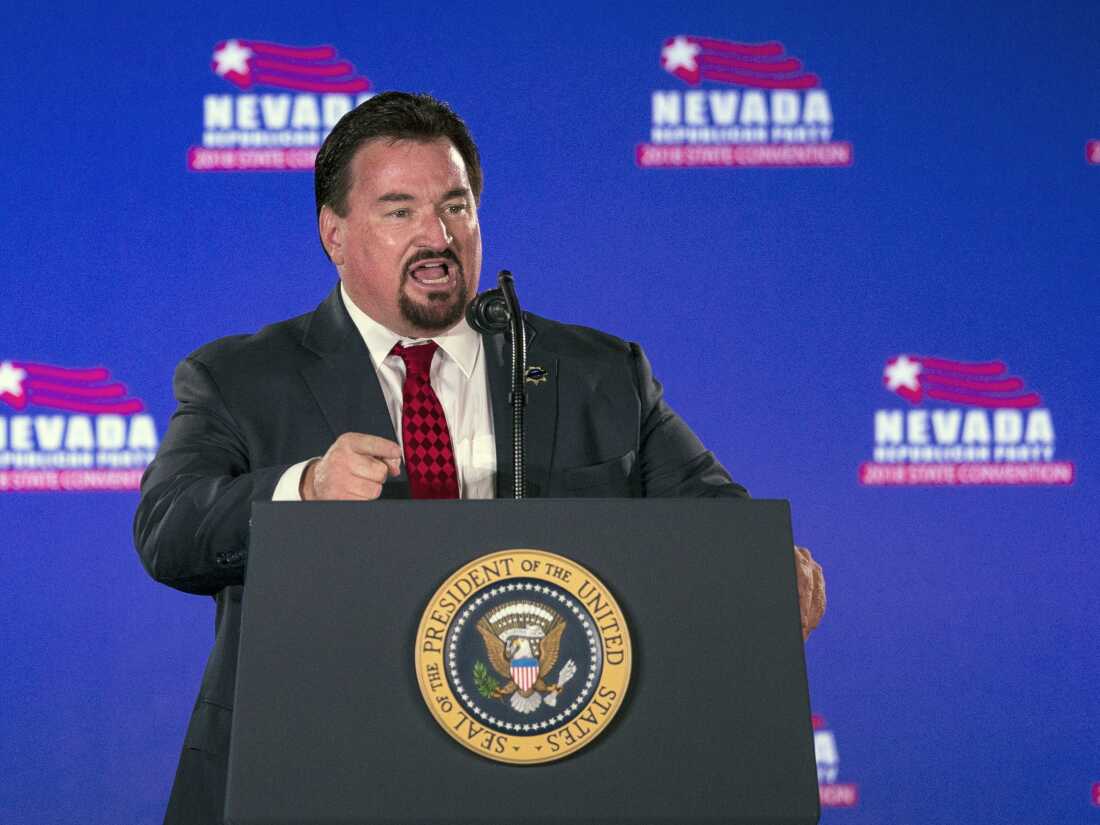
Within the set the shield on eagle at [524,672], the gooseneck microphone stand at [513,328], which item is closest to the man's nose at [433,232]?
the gooseneck microphone stand at [513,328]

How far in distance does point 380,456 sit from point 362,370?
0.58 metres

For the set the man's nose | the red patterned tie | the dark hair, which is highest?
the dark hair

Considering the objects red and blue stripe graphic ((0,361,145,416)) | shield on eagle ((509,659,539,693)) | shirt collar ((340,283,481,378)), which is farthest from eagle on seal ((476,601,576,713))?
red and blue stripe graphic ((0,361,145,416))

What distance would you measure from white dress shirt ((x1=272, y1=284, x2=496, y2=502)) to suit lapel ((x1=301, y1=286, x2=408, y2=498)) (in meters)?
0.02

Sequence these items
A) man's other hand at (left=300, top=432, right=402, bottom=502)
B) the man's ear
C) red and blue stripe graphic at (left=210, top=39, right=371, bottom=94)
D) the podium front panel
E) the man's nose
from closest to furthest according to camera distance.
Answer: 1. the podium front panel
2. man's other hand at (left=300, top=432, right=402, bottom=502)
3. the man's nose
4. the man's ear
5. red and blue stripe graphic at (left=210, top=39, right=371, bottom=94)

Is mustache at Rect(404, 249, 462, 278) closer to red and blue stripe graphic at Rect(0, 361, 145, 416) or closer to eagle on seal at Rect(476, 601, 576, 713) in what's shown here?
eagle on seal at Rect(476, 601, 576, 713)

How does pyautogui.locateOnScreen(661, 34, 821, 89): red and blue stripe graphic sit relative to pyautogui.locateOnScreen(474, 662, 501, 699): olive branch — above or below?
above

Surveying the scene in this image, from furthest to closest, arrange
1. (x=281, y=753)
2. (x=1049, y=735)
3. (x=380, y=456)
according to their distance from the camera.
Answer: (x=1049, y=735)
(x=380, y=456)
(x=281, y=753)

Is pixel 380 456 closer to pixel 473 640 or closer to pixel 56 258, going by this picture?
pixel 473 640

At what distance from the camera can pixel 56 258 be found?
3.21m

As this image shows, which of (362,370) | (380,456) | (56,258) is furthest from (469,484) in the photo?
(56,258)

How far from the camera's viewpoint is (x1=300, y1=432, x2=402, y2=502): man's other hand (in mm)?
1201

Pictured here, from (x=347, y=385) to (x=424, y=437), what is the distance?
0.13 metres

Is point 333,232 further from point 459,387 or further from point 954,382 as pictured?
point 954,382
